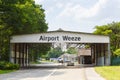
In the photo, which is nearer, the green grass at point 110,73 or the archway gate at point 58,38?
the green grass at point 110,73

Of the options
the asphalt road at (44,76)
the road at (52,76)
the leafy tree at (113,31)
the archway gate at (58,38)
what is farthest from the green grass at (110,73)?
the leafy tree at (113,31)

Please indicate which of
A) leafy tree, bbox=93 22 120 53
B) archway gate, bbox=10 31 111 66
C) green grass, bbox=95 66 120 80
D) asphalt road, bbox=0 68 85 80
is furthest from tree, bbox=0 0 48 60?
leafy tree, bbox=93 22 120 53

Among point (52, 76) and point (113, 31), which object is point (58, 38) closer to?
point (113, 31)

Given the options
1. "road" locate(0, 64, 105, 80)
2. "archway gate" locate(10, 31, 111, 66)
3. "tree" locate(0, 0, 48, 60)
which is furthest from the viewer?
"archway gate" locate(10, 31, 111, 66)

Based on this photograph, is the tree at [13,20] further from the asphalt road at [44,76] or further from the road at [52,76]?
the asphalt road at [44,76]

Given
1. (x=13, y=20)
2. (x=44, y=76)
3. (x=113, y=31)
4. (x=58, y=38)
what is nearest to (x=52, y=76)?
(x=44, y=76)

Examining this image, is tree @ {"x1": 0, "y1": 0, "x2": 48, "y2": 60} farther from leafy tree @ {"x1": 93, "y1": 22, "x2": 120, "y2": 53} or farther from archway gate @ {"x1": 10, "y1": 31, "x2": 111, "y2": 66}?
leafy tree @ {"x1": 93, "y1": 22, "x2": 120, "y2": 53}

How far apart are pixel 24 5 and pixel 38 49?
39.3 m

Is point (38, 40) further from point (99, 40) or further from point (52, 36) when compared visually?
point (99, 40)

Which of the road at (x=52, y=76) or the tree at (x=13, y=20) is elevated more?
the tree at (x=13, y=20)

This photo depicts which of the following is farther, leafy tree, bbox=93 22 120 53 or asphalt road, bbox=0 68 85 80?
leafy tree, bbox=93 22 120 53

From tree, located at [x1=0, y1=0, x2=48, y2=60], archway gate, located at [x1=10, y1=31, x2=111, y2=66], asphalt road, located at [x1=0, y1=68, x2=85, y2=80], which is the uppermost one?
tree, located at [x1=0, y1=0, x2=48, y2=60]

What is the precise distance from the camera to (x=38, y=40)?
6203cm

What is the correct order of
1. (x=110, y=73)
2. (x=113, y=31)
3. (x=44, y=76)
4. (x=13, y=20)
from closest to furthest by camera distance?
(x=44, y=76) < (x=110, y=73) < (x=13, y=20) < (x=113, y=31)
